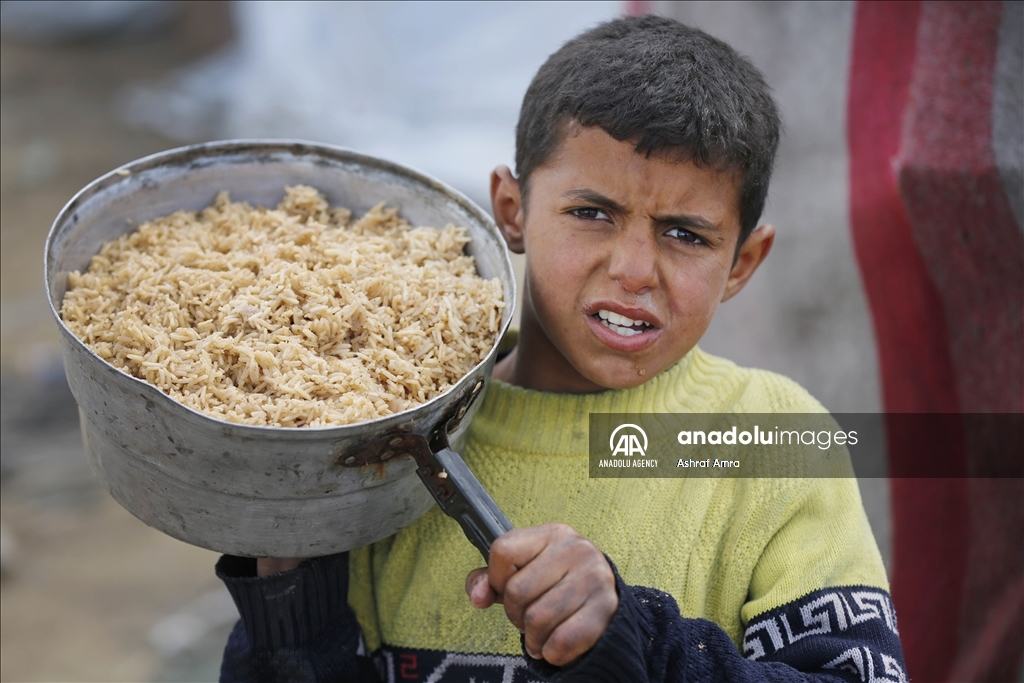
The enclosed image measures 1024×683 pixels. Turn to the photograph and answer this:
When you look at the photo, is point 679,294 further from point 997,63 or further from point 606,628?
point 997,63

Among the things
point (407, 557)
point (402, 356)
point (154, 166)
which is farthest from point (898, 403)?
point (154, 166)

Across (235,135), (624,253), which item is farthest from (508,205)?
(235,135)

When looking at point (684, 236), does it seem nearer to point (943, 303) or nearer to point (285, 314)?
point (285, 314)

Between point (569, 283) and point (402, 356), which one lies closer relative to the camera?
point (402, 356)

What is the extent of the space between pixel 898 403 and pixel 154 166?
2125 millimetres

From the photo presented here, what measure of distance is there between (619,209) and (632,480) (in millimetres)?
501

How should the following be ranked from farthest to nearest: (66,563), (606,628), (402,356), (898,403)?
(66,563) → (898,403) → (402,356) → (606,628)

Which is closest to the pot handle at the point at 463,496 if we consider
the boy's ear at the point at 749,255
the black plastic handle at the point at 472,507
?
the black plastic handle at the point at 472,507

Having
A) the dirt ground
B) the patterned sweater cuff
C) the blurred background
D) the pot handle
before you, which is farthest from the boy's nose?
the dirt ground

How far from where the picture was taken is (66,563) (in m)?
3.49

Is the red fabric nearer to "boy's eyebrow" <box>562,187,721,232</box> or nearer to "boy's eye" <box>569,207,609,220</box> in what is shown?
"boy's eyebrow" <box>562,187,721,232</box>

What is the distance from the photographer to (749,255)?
1793 millimetres

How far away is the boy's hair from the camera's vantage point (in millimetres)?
1520

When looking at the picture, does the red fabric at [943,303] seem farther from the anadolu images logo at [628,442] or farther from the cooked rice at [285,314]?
the cooked rice at [285,314]
